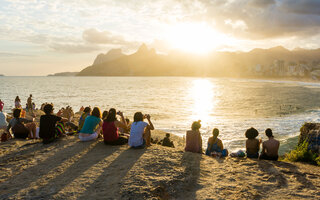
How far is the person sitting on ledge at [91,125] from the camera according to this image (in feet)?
28.2

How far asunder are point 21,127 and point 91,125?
364 centimetres

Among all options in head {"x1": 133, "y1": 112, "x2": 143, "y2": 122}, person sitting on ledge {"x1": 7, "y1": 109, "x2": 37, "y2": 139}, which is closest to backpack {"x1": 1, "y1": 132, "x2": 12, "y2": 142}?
person sitting on ledge {"x1": 7, "y1": 109, "x2": 37, "y2": 139}

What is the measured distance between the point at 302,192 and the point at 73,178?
582cm

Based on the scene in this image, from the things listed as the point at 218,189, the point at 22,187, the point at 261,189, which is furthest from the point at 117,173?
the point at 261,189

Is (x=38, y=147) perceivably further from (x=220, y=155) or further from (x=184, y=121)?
(x=184, y=121)

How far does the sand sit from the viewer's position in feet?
17.1

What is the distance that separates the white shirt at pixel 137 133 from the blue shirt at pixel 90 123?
1.70 meters

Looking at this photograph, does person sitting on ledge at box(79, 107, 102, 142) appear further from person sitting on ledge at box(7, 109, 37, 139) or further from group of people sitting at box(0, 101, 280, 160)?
person sitting on ledge at box(7, 109, 37, 139)

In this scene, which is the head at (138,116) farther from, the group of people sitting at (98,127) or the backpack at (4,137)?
the backpack at (4,137)

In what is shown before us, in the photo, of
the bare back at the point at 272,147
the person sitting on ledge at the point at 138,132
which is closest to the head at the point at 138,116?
the person sitting on ledge at the point at 138,132

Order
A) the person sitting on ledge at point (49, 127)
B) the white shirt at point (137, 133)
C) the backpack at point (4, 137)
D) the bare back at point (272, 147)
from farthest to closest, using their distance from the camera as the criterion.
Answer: the backpack at point (4, 137), the person sitting on ledge at point (49, 127), the bare back at point (272, 147), the white shirt at point (137, 133)

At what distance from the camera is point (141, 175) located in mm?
5930

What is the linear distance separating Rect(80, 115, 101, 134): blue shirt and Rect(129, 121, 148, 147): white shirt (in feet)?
5.57

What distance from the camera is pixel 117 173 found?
238 inches
